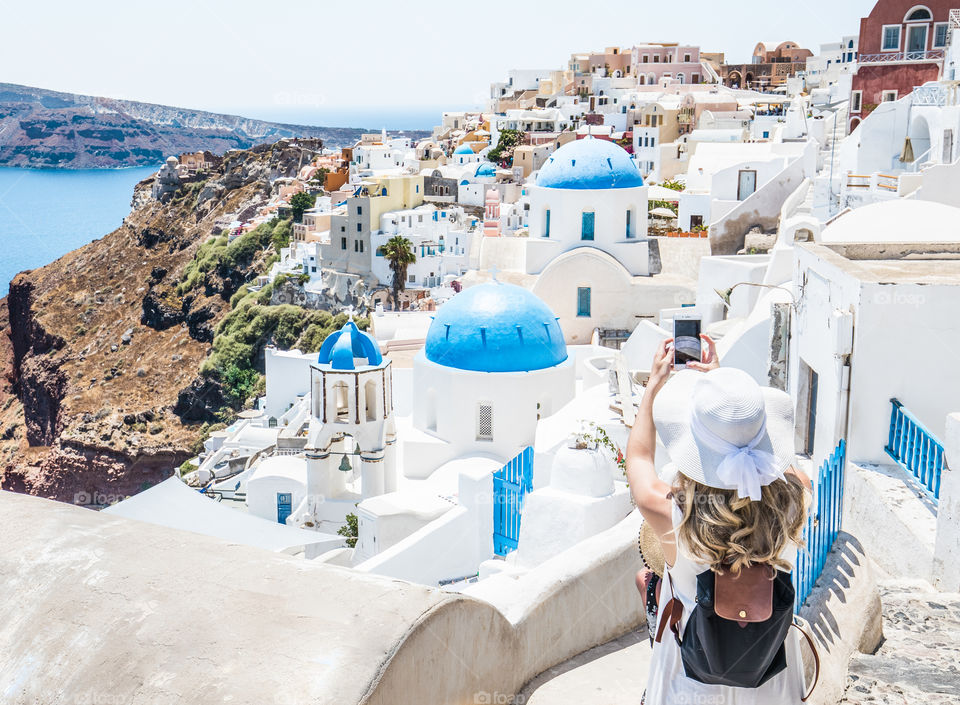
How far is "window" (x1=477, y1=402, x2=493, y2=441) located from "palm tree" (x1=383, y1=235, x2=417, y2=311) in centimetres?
2684

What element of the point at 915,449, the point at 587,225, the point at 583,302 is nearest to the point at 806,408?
the point at 915,449

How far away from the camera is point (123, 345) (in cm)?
5781

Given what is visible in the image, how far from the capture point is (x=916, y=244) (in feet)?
23.7

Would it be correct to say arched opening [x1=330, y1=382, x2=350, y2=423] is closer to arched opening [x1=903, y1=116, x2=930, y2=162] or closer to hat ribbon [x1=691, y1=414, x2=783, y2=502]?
arched opening [x1=903, y1=116, x2=930, y2=162]

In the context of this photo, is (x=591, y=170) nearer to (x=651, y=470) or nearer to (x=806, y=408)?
(x=806, y=408)

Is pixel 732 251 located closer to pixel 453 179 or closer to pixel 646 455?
pixel 646 455

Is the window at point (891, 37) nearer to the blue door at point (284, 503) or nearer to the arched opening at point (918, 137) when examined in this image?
the arched opening at point (918, 137)

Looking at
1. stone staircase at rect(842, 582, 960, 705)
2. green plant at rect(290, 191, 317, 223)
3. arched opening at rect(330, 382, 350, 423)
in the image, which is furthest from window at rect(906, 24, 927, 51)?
green plant at rect(290, 191, 317, 223)

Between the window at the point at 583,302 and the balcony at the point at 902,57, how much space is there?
1005 cm

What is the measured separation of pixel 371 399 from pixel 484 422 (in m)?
1.93

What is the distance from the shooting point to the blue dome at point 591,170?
21.5 metres

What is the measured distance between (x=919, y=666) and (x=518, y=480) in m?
5.74

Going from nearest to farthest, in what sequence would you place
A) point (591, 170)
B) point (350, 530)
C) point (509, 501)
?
point (509, 501) → point (350, 530) → point (591, 170)

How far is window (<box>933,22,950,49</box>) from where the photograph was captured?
22906mm
